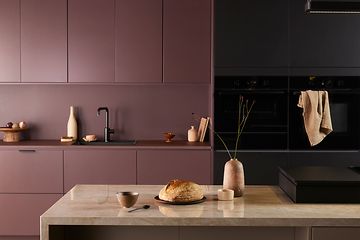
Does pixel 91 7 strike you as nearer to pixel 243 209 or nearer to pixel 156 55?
pixel 156 55

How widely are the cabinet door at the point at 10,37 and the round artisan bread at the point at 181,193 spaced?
2.86 m

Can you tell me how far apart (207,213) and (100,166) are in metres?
2.53

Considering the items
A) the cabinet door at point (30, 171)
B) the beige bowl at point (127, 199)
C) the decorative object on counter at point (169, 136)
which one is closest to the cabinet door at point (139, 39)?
the decorative object on counter at point (169, 136)

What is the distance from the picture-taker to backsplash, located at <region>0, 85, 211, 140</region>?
5375mm

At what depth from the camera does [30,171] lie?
476 cm

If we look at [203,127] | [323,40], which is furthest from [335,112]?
[203,127]

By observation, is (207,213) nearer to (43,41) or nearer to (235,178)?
(235,178)

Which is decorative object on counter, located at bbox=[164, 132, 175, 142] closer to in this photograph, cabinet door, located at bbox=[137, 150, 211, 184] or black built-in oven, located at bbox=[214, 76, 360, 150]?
cabinet door, located at bbox=[137, 150, 211, 184]

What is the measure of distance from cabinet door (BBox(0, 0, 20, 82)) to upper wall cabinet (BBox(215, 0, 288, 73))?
1.79 meters

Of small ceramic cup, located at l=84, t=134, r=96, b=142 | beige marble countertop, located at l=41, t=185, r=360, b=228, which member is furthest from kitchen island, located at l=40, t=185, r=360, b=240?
small ceramic cup, located at l=84, t=134, r=96, b=142

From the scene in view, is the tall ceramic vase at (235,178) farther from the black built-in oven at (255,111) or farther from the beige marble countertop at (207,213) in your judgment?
the black built-in oven at (255,111)

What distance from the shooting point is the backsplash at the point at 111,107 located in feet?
17.6

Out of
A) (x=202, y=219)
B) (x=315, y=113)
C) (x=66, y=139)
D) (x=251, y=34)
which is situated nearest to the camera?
(x=202, y=219)

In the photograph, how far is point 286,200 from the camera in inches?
105
